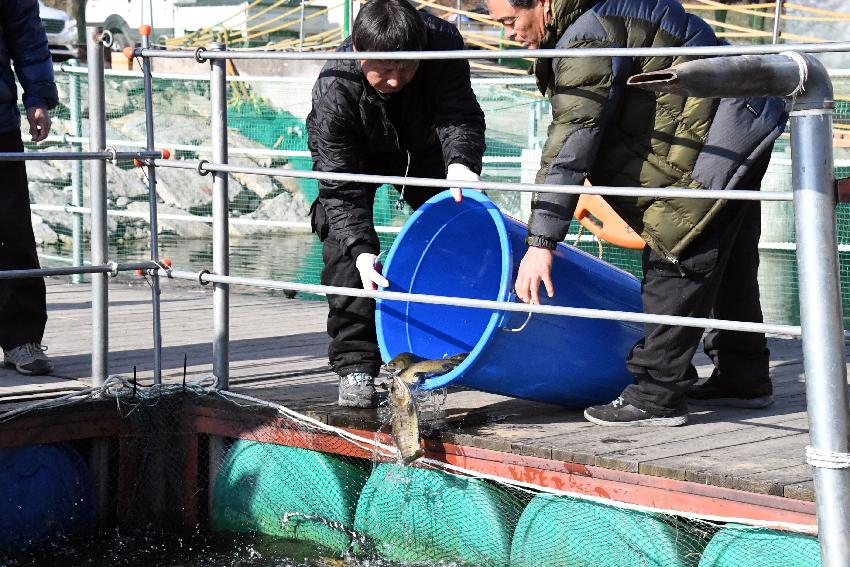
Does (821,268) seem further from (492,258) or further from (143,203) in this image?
Answer: (143,203)

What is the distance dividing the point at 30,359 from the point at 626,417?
2504 millimetres

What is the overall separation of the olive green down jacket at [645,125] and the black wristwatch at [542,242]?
16 millimetres

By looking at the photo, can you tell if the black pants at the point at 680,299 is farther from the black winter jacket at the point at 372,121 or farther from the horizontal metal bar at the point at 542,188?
A: the black winter jacket at the point at 372,121

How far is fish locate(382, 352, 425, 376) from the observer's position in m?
4.00

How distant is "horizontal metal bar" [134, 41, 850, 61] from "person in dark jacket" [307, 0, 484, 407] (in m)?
0.17

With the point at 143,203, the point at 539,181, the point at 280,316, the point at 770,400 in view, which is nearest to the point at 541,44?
the point at 539,181

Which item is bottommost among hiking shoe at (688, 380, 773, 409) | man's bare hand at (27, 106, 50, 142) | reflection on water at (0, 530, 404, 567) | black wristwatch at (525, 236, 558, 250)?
reflection on water at (0, 530, 404, 567)

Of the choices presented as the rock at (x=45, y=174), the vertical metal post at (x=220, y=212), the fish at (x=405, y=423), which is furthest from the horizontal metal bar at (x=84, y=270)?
the rock at (x=45, y=174)

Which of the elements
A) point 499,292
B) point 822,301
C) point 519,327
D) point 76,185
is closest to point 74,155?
point 499,292

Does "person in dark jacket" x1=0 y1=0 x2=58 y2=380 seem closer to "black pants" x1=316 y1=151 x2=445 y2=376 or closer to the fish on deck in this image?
"black pants" x1=316 y1=151 x2=445 y2=376

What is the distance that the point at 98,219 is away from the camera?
450 centimetres

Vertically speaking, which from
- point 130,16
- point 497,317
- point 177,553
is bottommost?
point 177,553

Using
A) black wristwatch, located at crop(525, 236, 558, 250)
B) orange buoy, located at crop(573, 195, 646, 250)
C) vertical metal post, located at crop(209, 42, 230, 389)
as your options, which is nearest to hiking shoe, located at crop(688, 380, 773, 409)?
black wristwatch, located at crop(525, 236, 558, 250)

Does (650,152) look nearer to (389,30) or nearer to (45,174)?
(389,30)
